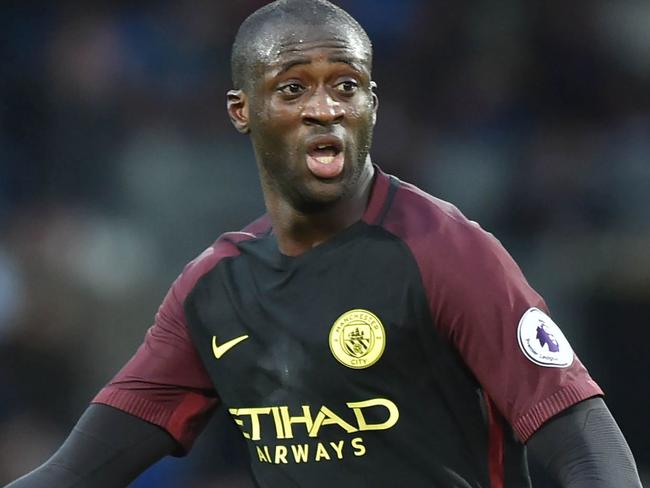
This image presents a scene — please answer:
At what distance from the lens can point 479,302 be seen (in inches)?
121

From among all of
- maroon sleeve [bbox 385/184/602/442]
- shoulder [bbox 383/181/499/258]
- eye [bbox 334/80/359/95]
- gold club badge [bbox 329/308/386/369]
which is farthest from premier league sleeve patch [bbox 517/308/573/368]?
eye [bbox 334/80/359/95]

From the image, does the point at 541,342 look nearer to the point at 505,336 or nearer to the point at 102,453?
the point at 505,336

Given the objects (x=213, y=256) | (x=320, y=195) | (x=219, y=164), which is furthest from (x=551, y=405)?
(x=219, y=164)

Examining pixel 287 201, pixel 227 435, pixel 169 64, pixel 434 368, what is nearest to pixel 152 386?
pixel 287 201

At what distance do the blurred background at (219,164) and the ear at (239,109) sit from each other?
347cm

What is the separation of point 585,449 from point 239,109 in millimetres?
1349

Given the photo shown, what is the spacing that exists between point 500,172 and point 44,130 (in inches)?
108

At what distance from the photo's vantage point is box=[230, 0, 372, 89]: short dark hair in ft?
11.1

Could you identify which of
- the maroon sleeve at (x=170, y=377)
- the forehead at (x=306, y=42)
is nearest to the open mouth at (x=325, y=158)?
the forehead at (x=306, y=42)

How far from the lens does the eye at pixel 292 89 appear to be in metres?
3.37

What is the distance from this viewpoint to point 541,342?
3.05 metres

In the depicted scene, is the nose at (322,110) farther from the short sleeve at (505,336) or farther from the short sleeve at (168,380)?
the short sleeve at (168,380)

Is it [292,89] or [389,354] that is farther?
[292,89]

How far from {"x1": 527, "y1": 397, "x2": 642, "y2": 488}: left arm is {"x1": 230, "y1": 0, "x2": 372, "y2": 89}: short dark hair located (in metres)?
1.09
